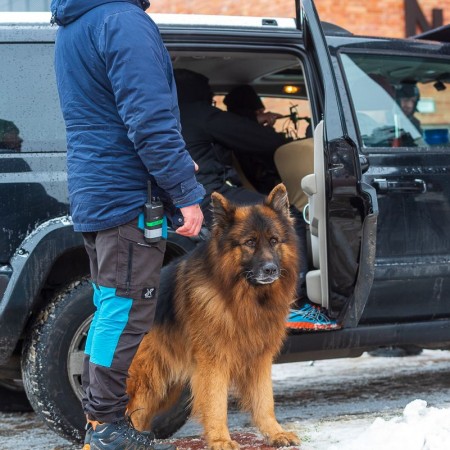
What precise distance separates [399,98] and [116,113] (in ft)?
8.08

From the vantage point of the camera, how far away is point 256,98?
5.98 meters

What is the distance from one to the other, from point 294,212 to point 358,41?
107 cm

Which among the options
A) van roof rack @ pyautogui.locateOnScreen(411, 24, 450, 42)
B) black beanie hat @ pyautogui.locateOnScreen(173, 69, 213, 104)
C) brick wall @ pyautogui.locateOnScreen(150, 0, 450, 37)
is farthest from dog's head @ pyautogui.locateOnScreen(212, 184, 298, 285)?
brick wall @ pyautogui.locateOnScreen(150, 0, 450, 37)

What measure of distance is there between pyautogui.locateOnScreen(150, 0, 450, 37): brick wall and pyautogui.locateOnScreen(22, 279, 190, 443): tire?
871cm

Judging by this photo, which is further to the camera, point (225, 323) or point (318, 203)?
point (318, 203)

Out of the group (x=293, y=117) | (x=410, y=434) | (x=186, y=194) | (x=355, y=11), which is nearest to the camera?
(x=186, y=194)

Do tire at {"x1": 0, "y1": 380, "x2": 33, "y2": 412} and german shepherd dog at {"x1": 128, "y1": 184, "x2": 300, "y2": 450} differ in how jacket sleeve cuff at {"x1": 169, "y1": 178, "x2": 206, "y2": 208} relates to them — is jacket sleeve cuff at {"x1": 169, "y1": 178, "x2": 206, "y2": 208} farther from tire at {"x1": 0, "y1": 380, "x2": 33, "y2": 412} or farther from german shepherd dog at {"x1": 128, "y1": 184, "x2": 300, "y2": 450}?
tire at {"x1": 0, "y1": 380, "x2": 33, "y2": 412}

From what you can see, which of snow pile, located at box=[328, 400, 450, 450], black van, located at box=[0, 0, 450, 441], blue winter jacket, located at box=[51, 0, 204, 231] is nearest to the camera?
blue winter jacket, located at box=[51, 0, 204, 231]

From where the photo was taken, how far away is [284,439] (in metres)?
3.95

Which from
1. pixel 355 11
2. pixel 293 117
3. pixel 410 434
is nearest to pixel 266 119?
pixel 293 117

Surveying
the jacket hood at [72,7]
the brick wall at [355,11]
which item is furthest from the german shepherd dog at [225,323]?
the brick wall at [355,11]

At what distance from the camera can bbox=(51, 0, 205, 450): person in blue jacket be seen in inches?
122

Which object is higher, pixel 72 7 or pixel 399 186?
pixel 72 7

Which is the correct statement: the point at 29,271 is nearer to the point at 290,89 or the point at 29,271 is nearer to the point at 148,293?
the point at 148,293
